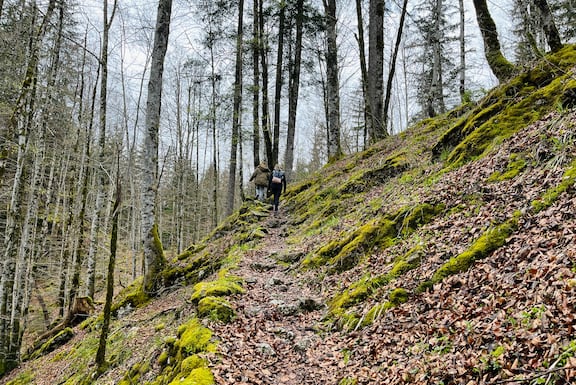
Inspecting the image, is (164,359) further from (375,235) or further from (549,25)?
(549,25)

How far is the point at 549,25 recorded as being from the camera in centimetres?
669

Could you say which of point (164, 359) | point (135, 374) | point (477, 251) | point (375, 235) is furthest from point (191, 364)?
point (375, 235)

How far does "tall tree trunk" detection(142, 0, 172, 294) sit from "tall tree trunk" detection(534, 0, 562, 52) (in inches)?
331

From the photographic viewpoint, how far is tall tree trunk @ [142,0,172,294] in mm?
8742

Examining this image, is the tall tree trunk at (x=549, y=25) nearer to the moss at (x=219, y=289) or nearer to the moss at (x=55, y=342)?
the moss at (x=219, y=289)

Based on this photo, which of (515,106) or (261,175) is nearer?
(515,106)

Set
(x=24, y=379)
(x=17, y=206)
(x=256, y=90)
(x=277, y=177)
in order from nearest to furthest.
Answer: (x=24, y=379), (x=17, y=206), (x=277, y=177), (x=256, y=90)

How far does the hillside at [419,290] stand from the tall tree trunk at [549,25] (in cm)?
32

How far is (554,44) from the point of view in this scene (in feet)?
23.2

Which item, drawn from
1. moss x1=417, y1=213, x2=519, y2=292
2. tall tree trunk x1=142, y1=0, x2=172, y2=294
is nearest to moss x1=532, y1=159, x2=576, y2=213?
moss x1=417, y1=213, x2=519, y2=292

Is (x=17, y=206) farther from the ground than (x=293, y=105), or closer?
closer

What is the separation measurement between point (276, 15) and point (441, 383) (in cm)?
1755

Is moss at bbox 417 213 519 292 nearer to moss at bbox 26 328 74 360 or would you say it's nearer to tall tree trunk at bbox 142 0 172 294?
tall tree trunk at bbox 142 0 172 294

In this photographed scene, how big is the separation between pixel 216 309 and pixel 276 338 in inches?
43.1
